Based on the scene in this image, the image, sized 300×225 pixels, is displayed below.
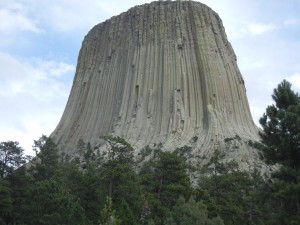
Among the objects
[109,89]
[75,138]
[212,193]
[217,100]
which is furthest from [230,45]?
[212,193]

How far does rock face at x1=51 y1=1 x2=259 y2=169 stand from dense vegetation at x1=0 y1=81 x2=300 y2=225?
1804 cm

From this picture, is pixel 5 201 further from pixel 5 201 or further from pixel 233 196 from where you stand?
pixel 233 196

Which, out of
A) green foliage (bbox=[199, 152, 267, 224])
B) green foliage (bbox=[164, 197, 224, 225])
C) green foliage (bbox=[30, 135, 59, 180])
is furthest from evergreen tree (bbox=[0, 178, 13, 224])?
green foliage (bbox=[199, 152, 267, 224])

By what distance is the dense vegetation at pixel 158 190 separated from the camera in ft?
54.9

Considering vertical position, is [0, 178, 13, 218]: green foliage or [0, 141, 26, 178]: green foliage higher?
[0, 141, 26, 178]: green foliage

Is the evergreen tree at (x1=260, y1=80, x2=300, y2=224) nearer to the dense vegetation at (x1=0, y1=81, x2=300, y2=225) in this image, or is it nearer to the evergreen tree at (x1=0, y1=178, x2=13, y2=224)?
the dense vegetation at (x1=0, y1=81, x2=300, y2=225)

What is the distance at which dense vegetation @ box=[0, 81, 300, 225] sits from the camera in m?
16.7

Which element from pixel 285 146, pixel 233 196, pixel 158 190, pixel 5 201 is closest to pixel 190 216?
pixel 285 146

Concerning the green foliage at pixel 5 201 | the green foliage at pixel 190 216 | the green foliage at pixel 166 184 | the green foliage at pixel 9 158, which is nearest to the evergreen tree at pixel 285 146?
the green foliage at pixel 190 216

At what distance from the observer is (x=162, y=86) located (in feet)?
177

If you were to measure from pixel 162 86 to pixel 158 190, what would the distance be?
97.1 ft

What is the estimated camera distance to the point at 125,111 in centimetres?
5394

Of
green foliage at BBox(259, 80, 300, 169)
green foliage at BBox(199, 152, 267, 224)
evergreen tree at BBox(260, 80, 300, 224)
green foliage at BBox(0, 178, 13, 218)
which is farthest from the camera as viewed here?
green foliage at BBox(199, 152, 267, 224)

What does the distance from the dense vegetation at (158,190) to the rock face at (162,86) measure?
59.2ft
